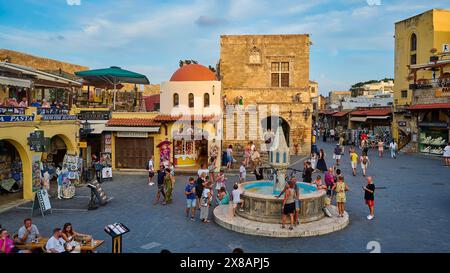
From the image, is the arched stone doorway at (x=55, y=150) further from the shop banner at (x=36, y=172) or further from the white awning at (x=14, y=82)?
the white awning at (x=14, y=82)

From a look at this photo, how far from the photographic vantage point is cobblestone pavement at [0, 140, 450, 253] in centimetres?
988

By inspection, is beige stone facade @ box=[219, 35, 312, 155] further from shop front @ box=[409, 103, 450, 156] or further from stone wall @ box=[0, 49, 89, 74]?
stone wall @ box=[0, 49, 89, 74]

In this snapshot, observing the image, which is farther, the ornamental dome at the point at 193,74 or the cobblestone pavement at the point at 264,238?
the ornamental dome at the point at 193,74

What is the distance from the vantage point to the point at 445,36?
34062 mm

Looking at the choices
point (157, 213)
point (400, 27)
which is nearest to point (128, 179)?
point (157, 213)

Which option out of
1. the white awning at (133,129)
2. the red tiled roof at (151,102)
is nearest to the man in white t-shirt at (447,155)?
the white awning at (133,129)

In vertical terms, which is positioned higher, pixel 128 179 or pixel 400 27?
pixel 400 27

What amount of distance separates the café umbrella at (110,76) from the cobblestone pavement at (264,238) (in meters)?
7.25

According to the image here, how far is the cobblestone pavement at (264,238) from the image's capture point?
9.88 m

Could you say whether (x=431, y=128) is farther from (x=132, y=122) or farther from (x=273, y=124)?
(x=132, y=122)

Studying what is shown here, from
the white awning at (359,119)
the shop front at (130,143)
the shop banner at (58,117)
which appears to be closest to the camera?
the shop banner at (58,117)

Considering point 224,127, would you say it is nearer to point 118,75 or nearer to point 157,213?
point 118,75

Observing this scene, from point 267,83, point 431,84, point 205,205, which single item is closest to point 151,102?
point 267,83
